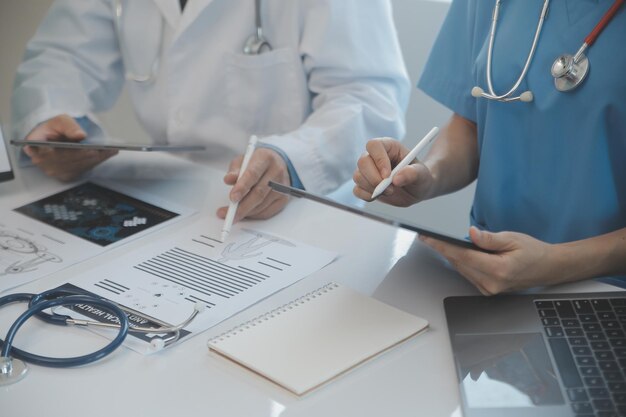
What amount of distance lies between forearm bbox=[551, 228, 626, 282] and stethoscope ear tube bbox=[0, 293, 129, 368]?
0.47 m

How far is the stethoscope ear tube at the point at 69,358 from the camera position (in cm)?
75

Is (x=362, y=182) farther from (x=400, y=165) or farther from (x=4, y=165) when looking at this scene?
(x=4, y=165)

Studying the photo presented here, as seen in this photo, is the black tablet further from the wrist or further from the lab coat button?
the lab coat button

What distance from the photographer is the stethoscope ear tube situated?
75 centimetres

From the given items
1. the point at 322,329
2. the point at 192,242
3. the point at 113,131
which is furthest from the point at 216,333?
the point at 113,131

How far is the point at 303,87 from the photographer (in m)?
1.41

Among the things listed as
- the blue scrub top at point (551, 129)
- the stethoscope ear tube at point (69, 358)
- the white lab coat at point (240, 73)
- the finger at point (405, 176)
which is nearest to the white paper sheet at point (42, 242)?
Result: the stethoscope ear tube at point (69, 358)

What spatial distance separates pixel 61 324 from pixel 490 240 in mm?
472

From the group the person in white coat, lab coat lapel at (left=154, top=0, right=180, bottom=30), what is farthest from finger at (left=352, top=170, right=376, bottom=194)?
lab coat lapel at (left=154, top=0, right=180, bottom=30)

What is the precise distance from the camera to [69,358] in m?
0.76

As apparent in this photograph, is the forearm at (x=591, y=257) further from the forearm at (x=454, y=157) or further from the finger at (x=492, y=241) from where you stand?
the forearm at (x=454, y=157)

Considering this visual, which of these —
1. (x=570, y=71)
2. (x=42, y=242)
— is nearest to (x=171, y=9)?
(x=42, y=242)

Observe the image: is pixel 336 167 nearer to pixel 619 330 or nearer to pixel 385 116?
pixel 385 116

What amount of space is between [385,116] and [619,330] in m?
→ 0.69
